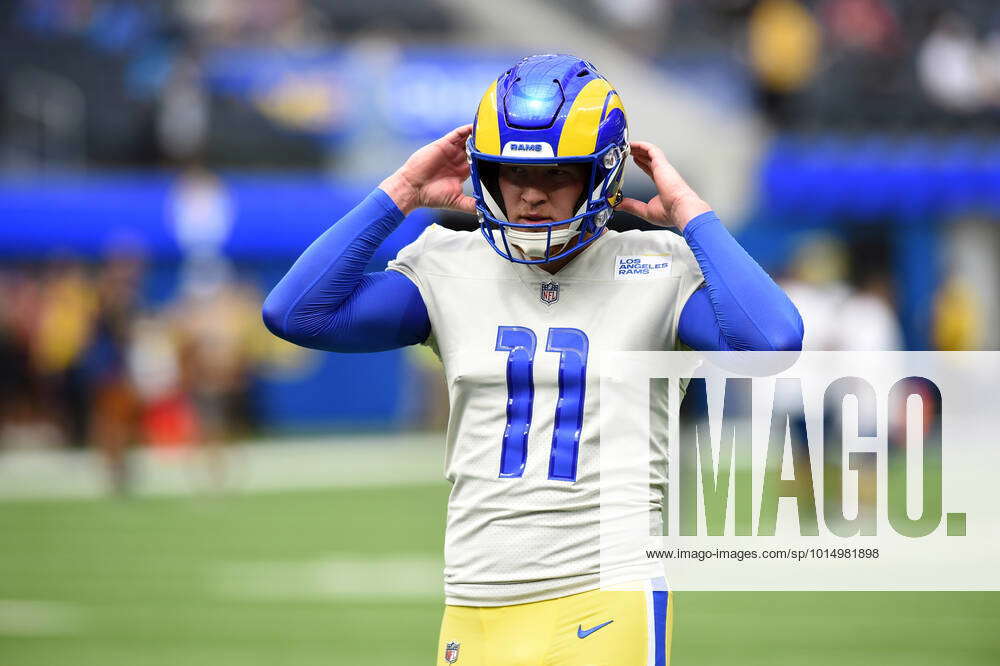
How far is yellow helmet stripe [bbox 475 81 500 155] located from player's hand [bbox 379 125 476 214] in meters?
0.18

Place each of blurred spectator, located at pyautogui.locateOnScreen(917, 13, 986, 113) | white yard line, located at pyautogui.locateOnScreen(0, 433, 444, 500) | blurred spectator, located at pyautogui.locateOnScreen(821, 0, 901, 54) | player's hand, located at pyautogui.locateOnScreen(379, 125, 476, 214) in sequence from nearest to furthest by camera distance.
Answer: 1. player's hand, located at pyautogui.locateOnScreen(379, 125, 476, 214)
2. white yard line, located at pyautogui.locateOnScreen(0, 433, 444, 500)
3. blurred spectator, located at pyautogui.locateOnScreen(917, 13, 986, 113)
4. blurred spectator, located at pyautogui.locateOnScreen(821, 0, 901, 54)

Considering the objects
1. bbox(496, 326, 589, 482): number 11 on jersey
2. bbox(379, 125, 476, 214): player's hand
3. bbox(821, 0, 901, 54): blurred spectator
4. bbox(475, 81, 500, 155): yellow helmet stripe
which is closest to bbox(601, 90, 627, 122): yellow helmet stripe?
bbox(475, 81, 500, 155): yellow helmet stripe

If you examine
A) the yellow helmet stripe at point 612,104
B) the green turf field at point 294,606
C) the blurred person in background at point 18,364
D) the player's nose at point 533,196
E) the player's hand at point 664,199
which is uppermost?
the blurred person in background at point 18,364

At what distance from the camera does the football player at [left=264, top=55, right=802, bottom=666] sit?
3.65 meters

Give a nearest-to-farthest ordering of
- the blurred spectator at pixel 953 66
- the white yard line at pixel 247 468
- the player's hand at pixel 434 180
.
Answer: the player's hand at pixel 434 180 < the white yard line at pixel 247 468 < the blurred spectator at pixel 953 66

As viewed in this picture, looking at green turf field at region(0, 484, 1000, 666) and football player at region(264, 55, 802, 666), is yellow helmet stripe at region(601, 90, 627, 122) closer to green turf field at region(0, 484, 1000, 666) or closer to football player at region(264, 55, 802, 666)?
football player at region(264, 55, 802, 666)

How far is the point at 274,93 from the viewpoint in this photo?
20312mm

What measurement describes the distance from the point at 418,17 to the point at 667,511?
18.7 m

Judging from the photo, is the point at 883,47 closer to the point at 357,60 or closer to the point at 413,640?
the point at 357,60

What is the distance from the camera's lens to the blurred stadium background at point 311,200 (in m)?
14.3

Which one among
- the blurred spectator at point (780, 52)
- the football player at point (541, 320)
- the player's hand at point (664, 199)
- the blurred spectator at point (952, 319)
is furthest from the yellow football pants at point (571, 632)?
the blurred spectator at point (780, 52)

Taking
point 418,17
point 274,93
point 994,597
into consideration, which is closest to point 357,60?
point 274,93

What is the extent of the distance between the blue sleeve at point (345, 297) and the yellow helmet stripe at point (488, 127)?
374 mm
